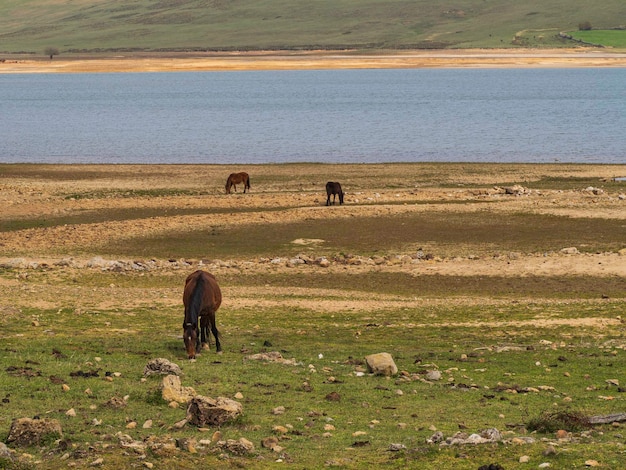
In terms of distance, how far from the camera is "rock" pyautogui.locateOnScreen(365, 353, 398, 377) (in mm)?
14969

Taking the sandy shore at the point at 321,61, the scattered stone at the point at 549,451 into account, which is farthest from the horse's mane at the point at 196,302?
the sandy shore at the point at 321,61

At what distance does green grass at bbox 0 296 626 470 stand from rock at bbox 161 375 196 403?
129 millimetres

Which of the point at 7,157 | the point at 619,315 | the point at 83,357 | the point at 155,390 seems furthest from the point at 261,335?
the point at 7,157

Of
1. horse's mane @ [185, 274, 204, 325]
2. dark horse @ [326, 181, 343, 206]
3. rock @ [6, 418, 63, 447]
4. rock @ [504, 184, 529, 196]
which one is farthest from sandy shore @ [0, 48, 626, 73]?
rock @ [6, 418, 63, 447]

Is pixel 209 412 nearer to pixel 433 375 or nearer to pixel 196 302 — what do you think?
pixel 433 375

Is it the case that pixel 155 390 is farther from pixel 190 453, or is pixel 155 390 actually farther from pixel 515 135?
pixel 515 135

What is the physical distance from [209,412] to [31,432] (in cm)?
197

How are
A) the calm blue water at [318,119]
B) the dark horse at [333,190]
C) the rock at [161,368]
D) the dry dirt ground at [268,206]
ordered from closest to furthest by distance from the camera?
the rock at [161,368] → the dry dirt ground at [268,206] → the dark horse at [333,190] → the calm blue water at [318,119]

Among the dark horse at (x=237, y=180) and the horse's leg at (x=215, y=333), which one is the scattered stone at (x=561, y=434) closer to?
the horse's leg at (x=215, y=333)

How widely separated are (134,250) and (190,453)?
63.6 feet

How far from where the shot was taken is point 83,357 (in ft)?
51.7

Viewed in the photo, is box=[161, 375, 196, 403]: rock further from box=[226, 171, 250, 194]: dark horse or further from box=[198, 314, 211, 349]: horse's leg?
box=[226, 171, 250, 194]: dark horse

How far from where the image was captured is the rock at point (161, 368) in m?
14.4

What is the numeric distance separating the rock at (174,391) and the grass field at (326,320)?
16 cm
